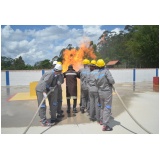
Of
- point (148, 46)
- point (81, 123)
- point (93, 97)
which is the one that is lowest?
point (81, 123)

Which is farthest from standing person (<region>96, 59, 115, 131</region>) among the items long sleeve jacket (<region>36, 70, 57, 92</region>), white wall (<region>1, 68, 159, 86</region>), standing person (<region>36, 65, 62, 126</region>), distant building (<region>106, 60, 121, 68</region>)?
distant building (<region>106, 60, 121, 68</region>)

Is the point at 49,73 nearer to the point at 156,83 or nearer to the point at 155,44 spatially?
the point at 156,83

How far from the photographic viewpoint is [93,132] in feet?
17.5

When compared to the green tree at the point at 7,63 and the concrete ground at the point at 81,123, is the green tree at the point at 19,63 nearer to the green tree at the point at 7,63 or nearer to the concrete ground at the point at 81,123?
the green tree at the point at 7,63

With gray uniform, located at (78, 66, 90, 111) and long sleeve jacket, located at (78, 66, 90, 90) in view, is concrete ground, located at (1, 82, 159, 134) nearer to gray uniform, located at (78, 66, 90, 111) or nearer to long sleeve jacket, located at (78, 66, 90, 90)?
gray uniform, located at (78, 66, 90, 111)

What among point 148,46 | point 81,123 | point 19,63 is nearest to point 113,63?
point 148,46

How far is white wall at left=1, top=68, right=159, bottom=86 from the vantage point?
19.2 m

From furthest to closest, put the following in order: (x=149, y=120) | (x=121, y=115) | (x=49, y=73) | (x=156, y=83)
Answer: (x=156, y=83)
(x=121, y=115)
(x=149, y=120)
(x=49, y=73)

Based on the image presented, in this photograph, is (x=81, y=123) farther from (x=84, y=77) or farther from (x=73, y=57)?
(x=73, y=57)

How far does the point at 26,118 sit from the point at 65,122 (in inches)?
54.3

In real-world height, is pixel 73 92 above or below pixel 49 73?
below

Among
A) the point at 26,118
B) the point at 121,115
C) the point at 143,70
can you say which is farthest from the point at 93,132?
the point at 143,70

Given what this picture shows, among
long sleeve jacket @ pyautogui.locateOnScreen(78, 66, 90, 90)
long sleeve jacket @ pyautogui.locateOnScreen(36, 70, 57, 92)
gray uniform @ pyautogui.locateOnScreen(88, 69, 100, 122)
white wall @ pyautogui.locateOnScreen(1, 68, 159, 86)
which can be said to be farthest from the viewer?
white wall @ pyautogui.locateOnScreen(1, 68, 159, 86)

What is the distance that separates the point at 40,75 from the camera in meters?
20.2
